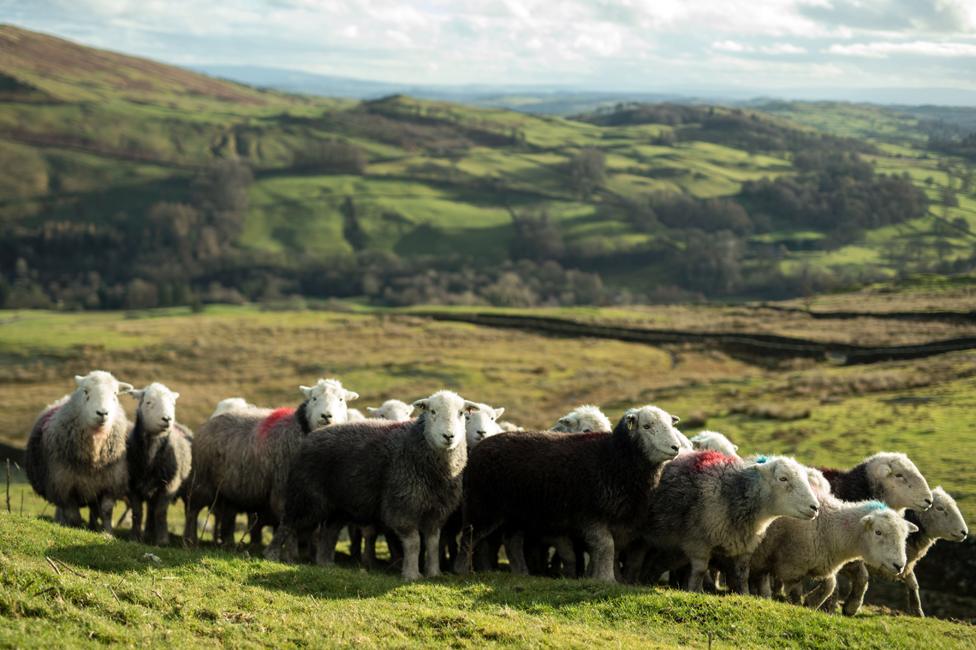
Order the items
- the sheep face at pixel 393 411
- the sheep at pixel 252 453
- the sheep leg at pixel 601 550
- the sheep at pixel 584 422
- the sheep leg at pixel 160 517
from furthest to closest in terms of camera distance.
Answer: the sheep face at pixel 393 411 < the sheep at pixel 584 422 < the sheep at pixel 252 453 < the sheep leg at pixel 160 517 < the sheep leg at pixel 601 550

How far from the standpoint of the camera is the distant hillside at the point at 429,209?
117m

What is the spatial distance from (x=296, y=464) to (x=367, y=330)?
53884 millimetres

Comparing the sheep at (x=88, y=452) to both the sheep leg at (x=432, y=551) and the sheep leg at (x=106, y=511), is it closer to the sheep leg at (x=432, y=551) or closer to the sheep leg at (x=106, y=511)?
the sheep leg at (x=106, y=511)

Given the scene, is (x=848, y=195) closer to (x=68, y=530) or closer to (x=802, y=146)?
(x=802, y=146)

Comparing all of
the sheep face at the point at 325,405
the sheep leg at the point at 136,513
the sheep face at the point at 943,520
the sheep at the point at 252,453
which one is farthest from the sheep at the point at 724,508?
the sheep leg at the point at 136,513

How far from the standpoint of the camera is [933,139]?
109 metres

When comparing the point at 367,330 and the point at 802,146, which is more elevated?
the point at 802,146

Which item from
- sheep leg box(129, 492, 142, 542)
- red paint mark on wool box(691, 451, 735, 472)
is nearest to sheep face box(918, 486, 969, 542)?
red paint mark on wool box(691, 451, 735, 472)

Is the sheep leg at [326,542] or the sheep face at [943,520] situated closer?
the sheep leg at [326,542]

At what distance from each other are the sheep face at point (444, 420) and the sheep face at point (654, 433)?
104 inches

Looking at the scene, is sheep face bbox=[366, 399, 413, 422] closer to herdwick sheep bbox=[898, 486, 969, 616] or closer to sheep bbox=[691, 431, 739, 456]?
sheep bbox=[691, 431, 739, 456]

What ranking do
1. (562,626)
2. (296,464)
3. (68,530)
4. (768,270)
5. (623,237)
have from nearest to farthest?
1. (562,626)
2. (68,530)
3. (296,464)
4. (768,270)
5. (623,237)

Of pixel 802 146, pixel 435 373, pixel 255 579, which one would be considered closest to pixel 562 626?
pixel 255 579

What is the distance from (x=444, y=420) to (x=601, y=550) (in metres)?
3.21
